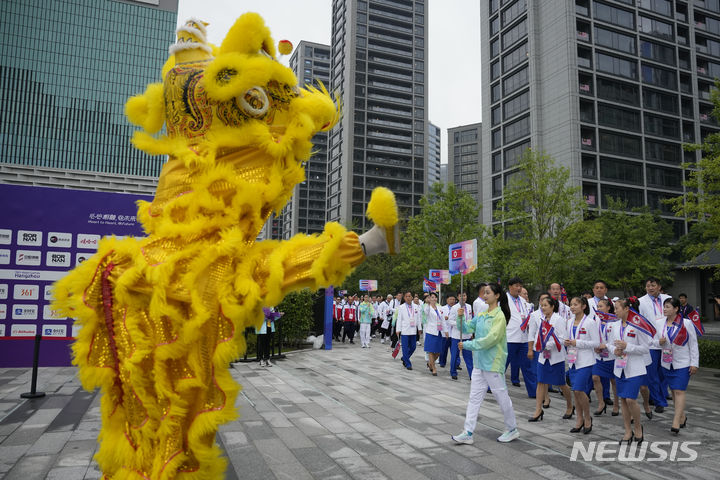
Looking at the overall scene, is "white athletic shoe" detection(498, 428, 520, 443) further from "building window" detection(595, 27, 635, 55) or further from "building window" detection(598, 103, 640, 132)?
"building window" detection(595, 27, 635, 55)

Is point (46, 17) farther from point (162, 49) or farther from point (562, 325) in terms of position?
point (562, 325)

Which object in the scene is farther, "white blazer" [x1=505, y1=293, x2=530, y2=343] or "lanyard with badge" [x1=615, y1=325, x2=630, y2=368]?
"white blazer" [x1=505, y1=293, x2=530, y2=343]

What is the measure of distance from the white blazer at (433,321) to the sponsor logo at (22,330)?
8415mm

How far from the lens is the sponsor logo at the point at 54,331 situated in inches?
341

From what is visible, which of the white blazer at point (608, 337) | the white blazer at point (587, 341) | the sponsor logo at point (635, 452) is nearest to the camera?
the sponsor logo at point (635, 452)

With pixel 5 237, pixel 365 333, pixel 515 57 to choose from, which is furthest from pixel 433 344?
pixel 515 57

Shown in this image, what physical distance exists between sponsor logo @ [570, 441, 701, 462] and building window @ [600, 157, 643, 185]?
3970 cm

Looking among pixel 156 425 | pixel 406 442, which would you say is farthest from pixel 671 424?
pixel 156 425

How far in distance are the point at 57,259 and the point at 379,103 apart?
2697 inches

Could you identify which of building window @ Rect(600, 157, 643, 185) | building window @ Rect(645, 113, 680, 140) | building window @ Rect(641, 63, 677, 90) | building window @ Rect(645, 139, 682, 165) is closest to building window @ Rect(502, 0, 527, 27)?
building window @ Rect(641, 63, 677, 90)

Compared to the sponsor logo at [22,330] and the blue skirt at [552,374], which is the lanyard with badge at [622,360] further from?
the sponsor logo at [22,330]

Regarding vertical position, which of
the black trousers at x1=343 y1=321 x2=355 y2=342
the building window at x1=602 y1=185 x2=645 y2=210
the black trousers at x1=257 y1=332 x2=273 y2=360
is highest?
the building window at x1=602 y1=185 x2=645 y2=210

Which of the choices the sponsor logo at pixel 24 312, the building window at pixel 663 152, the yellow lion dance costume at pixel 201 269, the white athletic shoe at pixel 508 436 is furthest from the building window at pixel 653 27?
the yellow lion dance costume at pixel 201 269

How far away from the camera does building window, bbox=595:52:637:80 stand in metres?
41.1
